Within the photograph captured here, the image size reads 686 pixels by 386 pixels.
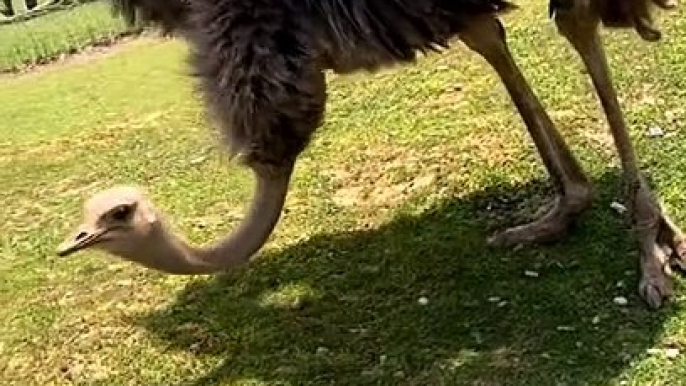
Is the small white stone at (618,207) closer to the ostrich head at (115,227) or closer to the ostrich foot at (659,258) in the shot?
the ostrich foot at (659,258)

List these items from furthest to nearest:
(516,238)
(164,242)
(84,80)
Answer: (84,80), (516,238), (164,242)

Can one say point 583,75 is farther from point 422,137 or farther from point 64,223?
point 64,223

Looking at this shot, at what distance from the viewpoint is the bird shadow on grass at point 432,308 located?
3.86 meters

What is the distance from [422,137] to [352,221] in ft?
2.52

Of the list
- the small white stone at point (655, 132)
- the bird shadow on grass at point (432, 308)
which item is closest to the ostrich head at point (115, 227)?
the bird shadow on grass at point (432, 308)

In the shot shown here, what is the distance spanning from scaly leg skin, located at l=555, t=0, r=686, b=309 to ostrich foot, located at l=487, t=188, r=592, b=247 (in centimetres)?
30

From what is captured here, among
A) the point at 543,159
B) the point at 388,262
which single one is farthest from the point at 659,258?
the point at 388,262

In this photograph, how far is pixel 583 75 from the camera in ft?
19.5

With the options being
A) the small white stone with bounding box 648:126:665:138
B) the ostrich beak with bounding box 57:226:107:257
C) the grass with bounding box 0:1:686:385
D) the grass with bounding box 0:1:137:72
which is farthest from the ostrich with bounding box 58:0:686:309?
the grass with bounding box 0:1:137:72

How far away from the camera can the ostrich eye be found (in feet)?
12.0

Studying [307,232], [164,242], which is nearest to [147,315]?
[307,232]

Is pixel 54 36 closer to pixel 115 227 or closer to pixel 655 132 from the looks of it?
pixel 655 132

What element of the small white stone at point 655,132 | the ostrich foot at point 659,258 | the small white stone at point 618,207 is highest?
the ostrich foot at point 659,258

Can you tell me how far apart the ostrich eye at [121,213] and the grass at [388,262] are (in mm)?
410
